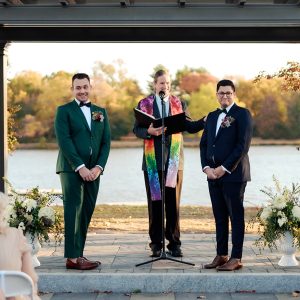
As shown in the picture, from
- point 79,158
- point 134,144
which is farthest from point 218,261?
point 134,144

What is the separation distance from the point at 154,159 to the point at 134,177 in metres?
15.0

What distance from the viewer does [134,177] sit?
75.9 feet

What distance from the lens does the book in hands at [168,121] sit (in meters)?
7.74

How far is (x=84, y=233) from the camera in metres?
7.72

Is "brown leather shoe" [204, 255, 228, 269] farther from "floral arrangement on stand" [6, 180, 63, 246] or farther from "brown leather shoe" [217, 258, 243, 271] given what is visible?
"floral arrangement on stand" [6, 180, 63, 246]

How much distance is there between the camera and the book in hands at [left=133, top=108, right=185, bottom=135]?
7742mm

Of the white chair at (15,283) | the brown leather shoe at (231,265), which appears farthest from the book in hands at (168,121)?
the white chair at (15,283)

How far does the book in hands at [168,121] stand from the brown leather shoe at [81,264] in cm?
133

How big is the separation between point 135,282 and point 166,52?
31.0 meters

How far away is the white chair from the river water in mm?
13897

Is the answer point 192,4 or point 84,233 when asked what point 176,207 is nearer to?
point 84,233

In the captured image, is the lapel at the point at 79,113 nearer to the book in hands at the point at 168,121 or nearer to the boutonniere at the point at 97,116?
the boutonniere at the point at 97,116

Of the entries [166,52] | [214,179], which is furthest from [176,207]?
[166,52]

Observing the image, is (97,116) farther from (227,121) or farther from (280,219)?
(280,219)
